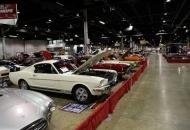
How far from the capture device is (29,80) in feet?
22.0

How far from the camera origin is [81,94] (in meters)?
5.75

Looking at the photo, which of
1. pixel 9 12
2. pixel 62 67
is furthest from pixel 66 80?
pixel 9 12

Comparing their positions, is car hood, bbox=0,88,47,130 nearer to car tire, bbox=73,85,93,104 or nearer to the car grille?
the car grille

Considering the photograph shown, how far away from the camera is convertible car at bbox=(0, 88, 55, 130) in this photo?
270cm

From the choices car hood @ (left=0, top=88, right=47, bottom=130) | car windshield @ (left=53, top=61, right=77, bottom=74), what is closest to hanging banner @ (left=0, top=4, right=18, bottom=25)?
car windshield @ (left=53, top=61, right=77, bottom=74)

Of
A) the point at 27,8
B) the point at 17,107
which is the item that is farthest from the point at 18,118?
the point at 27,8

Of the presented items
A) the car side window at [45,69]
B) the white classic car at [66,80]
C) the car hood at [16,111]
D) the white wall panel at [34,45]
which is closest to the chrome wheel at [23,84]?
the white classic car at [66,80]

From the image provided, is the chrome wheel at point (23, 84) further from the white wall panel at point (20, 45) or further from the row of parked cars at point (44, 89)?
the white wall panel at point (20, 45)

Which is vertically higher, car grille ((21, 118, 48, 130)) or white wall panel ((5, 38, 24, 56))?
white wall panel ((5, 38, 24, 56))

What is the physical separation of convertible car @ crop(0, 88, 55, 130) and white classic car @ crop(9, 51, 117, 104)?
6.41 ft

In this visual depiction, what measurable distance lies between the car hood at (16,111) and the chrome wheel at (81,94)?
7.70 ft

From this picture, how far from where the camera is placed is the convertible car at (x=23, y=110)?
2.70 metres

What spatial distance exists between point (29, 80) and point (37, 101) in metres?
3.42

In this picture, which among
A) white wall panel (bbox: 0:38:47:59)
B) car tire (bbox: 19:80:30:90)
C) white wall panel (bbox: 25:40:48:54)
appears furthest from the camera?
white wall panel (bbox: 25:40:48:54)
